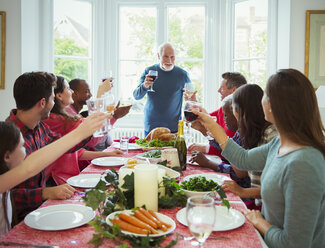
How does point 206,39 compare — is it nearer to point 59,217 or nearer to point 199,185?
point 199,185

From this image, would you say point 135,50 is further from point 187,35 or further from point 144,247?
point 144,247

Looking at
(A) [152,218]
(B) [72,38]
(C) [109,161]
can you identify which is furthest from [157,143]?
(B) [72,38]

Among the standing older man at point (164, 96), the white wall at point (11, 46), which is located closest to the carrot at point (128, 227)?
the standing older man at point (164, 96)

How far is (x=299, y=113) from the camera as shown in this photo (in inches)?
48.6

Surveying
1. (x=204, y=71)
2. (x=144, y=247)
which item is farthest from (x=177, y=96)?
(x=144, y=247)

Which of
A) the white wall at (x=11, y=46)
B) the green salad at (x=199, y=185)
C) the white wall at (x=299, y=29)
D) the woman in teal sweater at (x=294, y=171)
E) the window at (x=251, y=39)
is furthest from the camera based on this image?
the window at (x=251, y=39)

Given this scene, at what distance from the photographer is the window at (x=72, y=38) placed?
15.9 feet

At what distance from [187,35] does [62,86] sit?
290 centimetres

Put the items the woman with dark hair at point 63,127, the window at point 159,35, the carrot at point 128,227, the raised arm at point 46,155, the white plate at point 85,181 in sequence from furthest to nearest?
the window at point 159,35 → the woman with dark hair at point 63,127 → the white plate at point 85,181 → the raised arm at point 46,155 → the carrot at point 128,227

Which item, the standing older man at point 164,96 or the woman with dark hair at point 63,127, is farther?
the standing older man at point 164,96

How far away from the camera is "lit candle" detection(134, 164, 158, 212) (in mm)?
1225

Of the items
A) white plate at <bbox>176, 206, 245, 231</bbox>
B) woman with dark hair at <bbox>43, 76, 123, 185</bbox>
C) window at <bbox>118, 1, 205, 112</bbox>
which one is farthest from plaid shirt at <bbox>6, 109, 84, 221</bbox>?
window at <bbox>118, 1, 205, 112</bbox>

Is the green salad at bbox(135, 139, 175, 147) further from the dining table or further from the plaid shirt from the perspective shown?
the dining table

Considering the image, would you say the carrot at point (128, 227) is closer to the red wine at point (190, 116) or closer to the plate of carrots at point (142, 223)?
the plate of carrots at point (142, 223)
